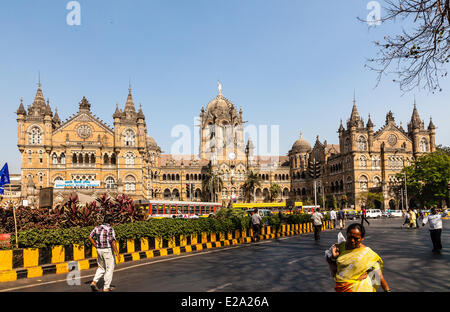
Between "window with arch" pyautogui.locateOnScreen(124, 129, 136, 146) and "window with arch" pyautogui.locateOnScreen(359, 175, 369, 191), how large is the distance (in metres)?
36.3

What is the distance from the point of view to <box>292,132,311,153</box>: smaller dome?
267 feet

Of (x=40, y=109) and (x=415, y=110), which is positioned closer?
(x=40, y=109)

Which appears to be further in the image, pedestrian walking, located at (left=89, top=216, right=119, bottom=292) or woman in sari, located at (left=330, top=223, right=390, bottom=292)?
pedestrian walking, located at (left=89, top=216, right=119, bottom=292)

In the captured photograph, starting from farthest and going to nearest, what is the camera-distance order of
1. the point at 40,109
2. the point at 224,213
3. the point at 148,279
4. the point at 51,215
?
the point at 40,109
the point at 224,213
the point at 51,215
the point at 148,279

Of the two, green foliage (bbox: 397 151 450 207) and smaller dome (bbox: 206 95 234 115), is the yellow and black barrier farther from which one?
smaller dome (bbox: 206 95 234 115)

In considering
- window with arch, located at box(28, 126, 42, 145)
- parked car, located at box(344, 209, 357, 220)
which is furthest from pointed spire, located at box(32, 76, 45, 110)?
parked car, located at box(344, 209, 357, 220)

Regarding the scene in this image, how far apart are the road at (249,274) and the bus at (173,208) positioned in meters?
18.6

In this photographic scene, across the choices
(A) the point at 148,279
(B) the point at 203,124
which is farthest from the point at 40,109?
(A) the point at 148,279

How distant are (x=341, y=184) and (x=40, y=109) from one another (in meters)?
49.2

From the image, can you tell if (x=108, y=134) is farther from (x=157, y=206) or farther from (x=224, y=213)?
(x=224, y=213)

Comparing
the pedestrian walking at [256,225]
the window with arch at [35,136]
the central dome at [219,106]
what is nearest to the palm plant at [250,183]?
the central dome at [219,106]

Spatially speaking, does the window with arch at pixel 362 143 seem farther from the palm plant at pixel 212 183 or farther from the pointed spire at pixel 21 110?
the pointed spire at pixel 21 110

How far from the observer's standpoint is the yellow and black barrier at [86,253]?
10391 mm

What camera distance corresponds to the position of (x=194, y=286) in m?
8.42
